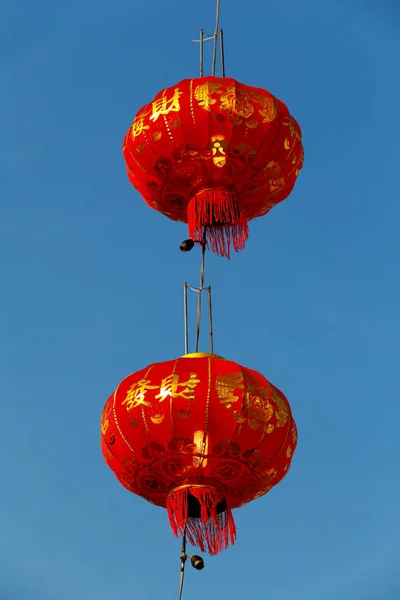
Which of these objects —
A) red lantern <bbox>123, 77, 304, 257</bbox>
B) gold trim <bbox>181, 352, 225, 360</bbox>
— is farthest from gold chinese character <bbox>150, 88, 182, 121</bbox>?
gold trim <bbox>181, 352, 225, 360</bbox>

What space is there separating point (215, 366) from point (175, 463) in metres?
0.56

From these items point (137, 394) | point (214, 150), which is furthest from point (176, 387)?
point (214, 150)

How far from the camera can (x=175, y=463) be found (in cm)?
723

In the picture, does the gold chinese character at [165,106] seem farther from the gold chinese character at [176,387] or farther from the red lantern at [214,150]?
the gold chinese character at [176,387]

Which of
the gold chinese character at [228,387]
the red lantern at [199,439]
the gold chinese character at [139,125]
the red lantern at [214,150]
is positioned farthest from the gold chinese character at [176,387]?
the gold chinese character at [139,125]

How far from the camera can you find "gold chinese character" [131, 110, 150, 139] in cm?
814

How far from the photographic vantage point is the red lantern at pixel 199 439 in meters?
7.14

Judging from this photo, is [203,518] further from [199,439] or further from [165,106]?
[165,106]

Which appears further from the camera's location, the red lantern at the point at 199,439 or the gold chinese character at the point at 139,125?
the gold chinese character at the point at 139,125

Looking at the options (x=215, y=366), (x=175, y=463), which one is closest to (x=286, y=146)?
(x=215, y=366)

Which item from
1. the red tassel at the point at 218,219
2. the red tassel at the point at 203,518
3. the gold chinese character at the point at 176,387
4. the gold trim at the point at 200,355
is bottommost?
the red tassel at the point at 203,518

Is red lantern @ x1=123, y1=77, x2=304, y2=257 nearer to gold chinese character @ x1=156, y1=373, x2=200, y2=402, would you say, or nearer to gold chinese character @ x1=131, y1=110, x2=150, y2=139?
gold chinese character @ x1=131, y1=110, x2=150, y2=139

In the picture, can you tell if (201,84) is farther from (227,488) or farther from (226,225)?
(227,488)

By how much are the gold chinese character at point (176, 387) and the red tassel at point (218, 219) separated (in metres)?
1.25
